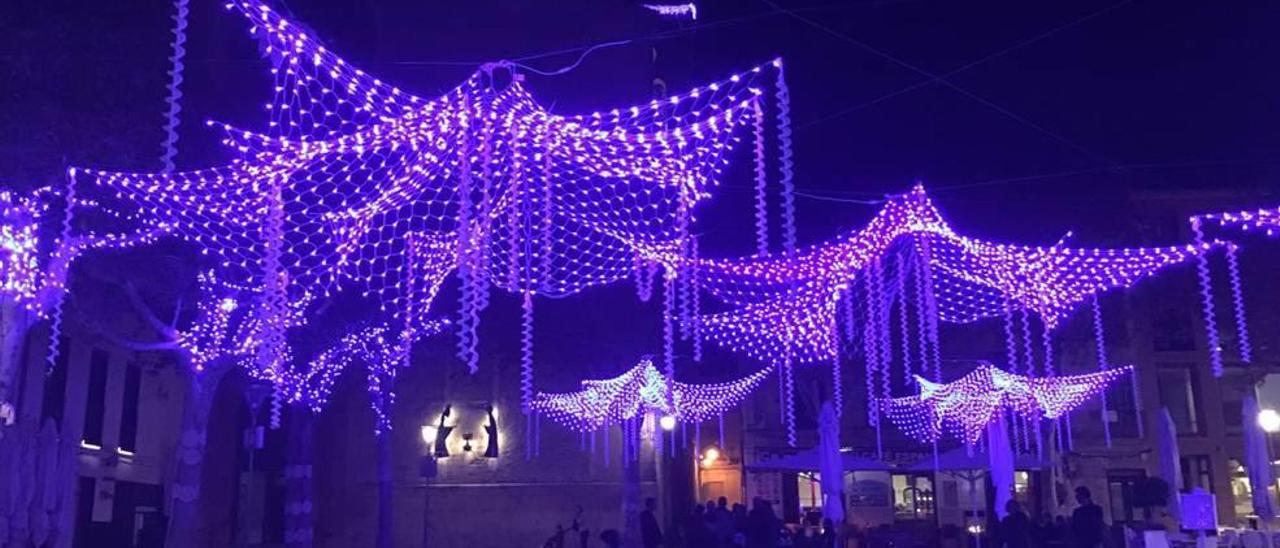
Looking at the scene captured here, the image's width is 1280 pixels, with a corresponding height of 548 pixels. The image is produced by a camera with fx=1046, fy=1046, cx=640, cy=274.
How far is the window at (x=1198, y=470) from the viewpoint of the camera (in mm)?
31422

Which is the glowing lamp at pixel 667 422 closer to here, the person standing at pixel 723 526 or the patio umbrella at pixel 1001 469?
the patio umbrella at pixel 1001 469

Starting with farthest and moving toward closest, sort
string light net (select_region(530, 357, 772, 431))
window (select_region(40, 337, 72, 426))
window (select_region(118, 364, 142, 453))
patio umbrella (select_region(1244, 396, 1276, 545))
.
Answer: string light net (select_region(530, 357, 772, 431)) → window (select_region(118, 364, 142, 453)) → patio umbrella (select_region(1244, 396, 1276, 545)) → window (select_region(40, 337, 72, 426))

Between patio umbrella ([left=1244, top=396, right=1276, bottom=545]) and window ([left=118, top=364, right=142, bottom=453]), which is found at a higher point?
window ([left=118, top=364, right=142, bottom=453])

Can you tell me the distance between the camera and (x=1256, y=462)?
58.2 ft

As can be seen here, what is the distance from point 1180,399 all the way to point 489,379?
69.8 feet

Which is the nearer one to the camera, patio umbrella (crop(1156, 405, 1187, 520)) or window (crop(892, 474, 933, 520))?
patio umbrella (crop(1156, 405, 1187, 520))

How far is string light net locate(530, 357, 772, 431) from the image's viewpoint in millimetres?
22047

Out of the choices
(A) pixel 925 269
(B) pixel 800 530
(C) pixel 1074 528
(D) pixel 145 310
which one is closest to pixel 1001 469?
(B) pixel 800 530

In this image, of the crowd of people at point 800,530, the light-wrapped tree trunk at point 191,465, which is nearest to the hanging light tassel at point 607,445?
the crowd of people at point 800,530

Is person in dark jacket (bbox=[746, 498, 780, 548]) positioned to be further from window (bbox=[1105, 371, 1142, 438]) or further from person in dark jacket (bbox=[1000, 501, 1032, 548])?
window (bbox=[1105, 371, 1142, 438])

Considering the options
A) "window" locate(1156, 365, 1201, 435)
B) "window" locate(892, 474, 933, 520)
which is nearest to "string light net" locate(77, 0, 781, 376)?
"window" locate(892, 474, 933, 520)

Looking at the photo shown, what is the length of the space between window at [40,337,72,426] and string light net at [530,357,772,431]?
32.9 ft

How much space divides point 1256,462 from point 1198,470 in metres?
15.5

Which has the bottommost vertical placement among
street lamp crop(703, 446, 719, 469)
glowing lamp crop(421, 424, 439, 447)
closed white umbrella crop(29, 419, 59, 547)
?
closed white umbrella crop(29, 419, 59, 547)
